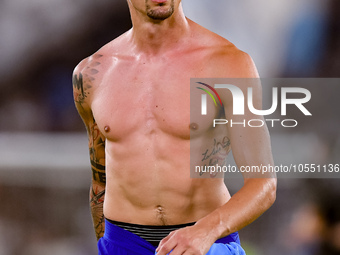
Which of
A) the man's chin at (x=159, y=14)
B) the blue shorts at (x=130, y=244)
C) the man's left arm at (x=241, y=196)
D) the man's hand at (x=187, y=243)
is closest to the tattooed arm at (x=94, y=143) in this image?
the blue shorts at (x=130, y=244)

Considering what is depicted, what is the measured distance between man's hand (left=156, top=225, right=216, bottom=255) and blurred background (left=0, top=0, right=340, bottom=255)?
150 cm

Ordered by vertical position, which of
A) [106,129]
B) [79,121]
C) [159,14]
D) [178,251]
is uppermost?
[159,14]

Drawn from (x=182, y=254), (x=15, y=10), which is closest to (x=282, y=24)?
(x=15, y=10)

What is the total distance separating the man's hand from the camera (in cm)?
102

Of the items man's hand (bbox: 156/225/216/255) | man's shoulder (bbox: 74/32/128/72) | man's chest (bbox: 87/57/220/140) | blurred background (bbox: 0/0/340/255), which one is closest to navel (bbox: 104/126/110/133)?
man's chest (bbox: 87/57/220/140)

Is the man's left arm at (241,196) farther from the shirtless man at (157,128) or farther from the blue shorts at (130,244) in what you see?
the blue shorts at (130,244)

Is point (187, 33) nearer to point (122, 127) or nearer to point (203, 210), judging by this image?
point (122, 127)

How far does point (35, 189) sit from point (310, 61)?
144cm

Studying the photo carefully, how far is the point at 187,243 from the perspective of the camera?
1.03 meters

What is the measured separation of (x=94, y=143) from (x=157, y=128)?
0.24 m

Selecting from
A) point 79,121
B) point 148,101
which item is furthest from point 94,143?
point 79,121

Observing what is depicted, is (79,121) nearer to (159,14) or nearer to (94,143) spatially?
(94,143)

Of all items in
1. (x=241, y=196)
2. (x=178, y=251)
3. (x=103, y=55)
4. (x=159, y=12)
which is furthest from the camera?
(x=103, y=55)

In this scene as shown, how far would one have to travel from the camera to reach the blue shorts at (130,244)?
130cm
